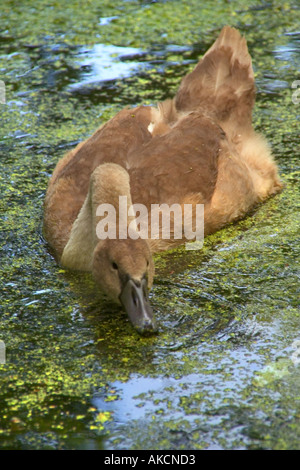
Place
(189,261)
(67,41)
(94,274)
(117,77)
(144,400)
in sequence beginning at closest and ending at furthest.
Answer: (144,400)
(94,274)
(189,261)
(117,77)
(67,41)

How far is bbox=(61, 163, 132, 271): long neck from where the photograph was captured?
486 cm

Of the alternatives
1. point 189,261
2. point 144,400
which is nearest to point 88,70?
point 189,261

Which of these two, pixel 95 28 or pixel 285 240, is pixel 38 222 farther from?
pixel 95 28

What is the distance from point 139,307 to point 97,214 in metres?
0.79

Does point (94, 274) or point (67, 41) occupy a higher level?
point (67, 41)

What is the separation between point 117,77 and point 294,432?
533 cm

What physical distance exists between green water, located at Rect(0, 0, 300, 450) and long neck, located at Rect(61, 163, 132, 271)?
0.53ft

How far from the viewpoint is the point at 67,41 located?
9055mm
